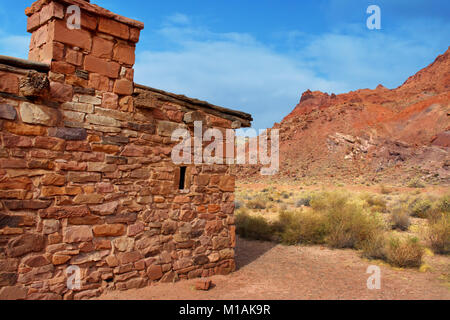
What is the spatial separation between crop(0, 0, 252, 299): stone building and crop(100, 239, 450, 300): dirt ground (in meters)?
0.43

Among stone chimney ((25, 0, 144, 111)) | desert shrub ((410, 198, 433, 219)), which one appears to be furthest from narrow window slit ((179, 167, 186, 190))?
desert shrub ((410, 198, 433, 219))

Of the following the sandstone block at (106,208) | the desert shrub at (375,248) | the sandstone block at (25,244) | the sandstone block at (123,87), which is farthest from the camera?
the desert shrub at (375,248)

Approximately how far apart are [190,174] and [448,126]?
111 ft

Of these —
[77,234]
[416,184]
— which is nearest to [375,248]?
[77,234]

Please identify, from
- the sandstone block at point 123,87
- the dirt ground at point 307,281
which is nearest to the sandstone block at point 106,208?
the dirt ground at point 307,281

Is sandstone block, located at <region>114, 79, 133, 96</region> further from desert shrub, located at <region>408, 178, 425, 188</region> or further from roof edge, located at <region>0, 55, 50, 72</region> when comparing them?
desert shrub, located at <region>408, 178, 425, 188</region>

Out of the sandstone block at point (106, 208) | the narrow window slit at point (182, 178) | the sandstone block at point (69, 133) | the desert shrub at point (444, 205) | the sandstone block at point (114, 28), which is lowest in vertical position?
the desert shrub at point (444, 205)

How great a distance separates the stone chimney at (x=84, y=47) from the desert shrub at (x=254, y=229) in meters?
6.56

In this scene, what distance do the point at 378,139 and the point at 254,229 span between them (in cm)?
2941

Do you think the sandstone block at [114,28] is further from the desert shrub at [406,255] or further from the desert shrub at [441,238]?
the desert shrub at [441,238]

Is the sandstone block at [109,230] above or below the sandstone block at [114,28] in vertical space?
below

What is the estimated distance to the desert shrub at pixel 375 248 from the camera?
7.82m

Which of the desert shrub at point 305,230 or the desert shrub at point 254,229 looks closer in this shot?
the desert shrub at point 305,230
